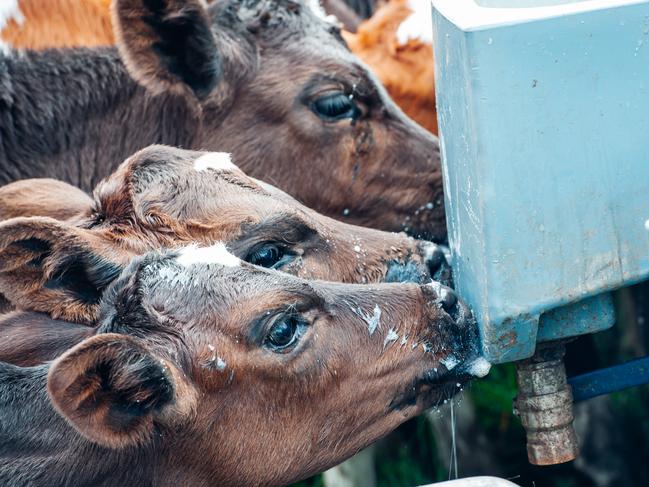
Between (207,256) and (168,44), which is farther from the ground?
(168,44)

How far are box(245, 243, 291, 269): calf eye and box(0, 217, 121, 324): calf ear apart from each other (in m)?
0.42

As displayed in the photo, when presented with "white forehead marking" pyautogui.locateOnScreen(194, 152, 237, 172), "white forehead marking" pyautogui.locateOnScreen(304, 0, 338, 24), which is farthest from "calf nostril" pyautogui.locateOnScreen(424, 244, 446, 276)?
"white forehead marking" pyautogui.locateOnScreen(304, 0, 338, 24)

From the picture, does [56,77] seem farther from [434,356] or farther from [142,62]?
[434,356]

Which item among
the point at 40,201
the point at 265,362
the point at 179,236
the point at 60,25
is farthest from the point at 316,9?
the point at 265,362

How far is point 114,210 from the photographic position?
3.52 metres

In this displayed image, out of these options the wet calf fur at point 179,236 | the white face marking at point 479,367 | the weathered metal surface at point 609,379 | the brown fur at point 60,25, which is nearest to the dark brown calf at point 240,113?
the brown fur at point 60,25

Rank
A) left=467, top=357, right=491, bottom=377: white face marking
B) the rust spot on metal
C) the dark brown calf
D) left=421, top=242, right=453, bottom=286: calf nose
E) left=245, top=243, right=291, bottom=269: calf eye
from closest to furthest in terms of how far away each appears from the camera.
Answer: the rust spot on metal, left=467, top=357, right=491, bottom=377: white face marking, left=245, top=243, right=291, bottom=269: calf eye, left=421, top=242, right=453, bottom=286: calf nose, the dark brown calf

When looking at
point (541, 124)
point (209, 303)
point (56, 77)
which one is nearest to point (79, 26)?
point (56, 77)

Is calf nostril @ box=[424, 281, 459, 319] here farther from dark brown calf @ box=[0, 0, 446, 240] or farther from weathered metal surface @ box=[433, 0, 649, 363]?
dark brown calf @ box=[0, 0, 446, 240]

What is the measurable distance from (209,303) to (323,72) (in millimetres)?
1894

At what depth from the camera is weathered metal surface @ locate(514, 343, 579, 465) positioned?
10.1ft

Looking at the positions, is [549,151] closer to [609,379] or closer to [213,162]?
[609,379]

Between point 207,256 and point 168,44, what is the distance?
5.33ft

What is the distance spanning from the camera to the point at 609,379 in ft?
11.2
